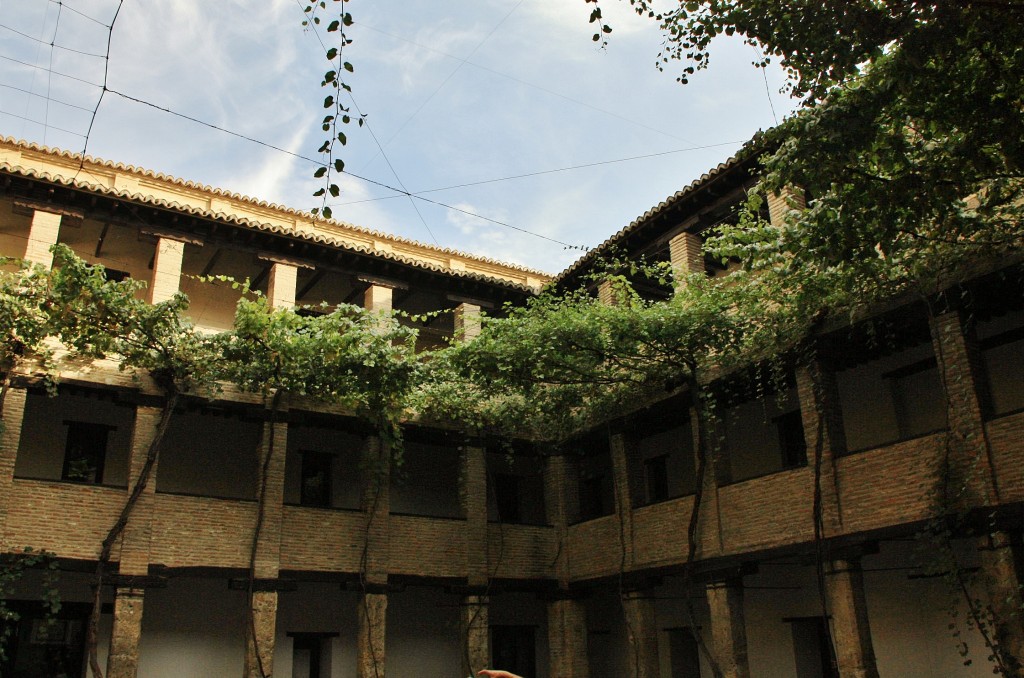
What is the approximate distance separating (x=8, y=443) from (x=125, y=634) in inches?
127

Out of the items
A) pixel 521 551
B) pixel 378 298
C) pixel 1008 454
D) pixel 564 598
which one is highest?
pixel 378 298

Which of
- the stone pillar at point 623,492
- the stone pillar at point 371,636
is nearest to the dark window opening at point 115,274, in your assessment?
the stone pillar at point 371,636

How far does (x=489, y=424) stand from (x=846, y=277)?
807cm

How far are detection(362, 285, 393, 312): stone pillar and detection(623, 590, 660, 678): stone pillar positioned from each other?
6.95 m

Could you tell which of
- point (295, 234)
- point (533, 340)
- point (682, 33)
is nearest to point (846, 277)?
point (682, 33)

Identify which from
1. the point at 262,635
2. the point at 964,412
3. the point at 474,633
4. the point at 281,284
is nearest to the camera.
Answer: the point at 964,412

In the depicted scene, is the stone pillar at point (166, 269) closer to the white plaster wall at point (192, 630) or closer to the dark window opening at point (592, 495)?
the white plaster wall at point (192, 630)

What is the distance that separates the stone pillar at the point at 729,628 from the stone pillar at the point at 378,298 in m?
7.90

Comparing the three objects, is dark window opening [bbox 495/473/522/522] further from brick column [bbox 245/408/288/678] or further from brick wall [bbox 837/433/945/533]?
brick wall [bbox 837/433/945/533]

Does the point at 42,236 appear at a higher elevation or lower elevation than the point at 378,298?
lower

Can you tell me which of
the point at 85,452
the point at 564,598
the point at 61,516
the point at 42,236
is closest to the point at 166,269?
the point at 42,236

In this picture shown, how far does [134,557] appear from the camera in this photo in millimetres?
13703

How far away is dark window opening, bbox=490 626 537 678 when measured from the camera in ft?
61.5

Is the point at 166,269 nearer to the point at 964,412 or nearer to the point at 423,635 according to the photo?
the point at 423,635
